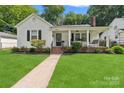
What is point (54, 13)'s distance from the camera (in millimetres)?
58281

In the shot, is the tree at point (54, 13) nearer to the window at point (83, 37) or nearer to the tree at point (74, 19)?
the tree at point (74, 19)

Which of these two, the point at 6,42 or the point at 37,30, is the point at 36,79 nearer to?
the point at 37,30

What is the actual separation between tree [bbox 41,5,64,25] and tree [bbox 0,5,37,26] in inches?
145

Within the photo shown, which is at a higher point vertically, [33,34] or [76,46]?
[33,34]

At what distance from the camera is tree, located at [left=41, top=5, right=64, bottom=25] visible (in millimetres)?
56312

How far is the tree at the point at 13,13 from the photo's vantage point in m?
54.1

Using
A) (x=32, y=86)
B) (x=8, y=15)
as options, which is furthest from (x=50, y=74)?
(x=8, y=15)

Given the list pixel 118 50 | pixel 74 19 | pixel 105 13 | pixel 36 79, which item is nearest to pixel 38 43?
pixel 118 50

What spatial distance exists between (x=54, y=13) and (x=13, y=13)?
8.25 meters

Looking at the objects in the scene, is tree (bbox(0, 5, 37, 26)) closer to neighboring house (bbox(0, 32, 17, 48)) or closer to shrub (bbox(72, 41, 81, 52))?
neighboring house (bbox(0, 32, 17, 48))

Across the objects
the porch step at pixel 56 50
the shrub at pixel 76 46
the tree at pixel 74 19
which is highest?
the tree at pixel 74 19

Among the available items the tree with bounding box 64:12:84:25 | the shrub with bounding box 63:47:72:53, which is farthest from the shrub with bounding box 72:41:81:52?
the tree with bounding box 64:12:84:25

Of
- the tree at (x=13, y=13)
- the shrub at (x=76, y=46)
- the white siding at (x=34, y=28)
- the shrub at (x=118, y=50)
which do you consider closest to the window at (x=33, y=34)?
the white siding at (x=34, y=28)

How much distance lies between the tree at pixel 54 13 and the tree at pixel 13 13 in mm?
3683
